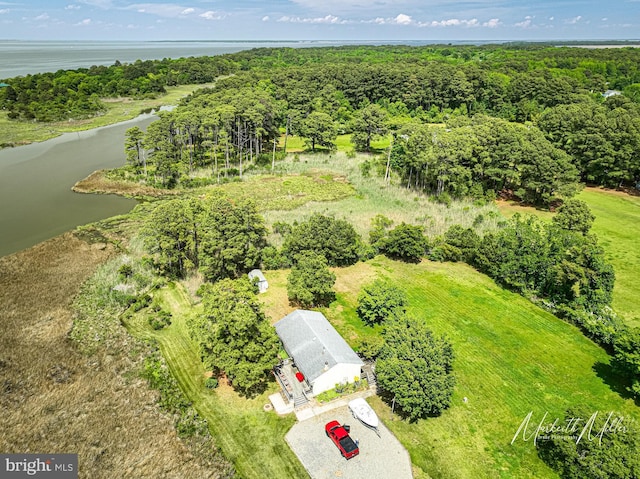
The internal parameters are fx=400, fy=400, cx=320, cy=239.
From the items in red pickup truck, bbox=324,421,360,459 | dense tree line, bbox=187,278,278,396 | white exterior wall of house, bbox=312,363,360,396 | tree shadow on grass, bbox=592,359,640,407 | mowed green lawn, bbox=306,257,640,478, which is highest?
dense tree line, bbox=187,278,278,396

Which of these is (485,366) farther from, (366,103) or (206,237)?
(366,103)

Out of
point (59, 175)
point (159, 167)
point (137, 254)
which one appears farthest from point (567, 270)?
point (59, 175)

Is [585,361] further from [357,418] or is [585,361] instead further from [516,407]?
[357,418]

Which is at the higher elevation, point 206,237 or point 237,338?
point 206,237

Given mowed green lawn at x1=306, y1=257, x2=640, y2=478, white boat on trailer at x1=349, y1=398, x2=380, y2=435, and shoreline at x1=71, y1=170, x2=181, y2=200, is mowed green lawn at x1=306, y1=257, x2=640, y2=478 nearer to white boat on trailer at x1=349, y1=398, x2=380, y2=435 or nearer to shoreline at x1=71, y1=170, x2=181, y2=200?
white boat on trailer at x1=349, y1=398, x2=380, y2=435

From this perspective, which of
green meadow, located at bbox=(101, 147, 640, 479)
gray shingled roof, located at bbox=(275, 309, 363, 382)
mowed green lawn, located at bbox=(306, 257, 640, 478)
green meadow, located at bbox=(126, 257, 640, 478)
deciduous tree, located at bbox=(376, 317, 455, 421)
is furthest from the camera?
gray shingled roof, located at bbox=(275, 309, 363, 382)

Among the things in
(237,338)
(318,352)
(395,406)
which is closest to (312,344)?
(318,352)

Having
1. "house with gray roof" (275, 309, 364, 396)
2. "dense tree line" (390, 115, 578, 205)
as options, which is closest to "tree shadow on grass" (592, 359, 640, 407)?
"house with gray roof" (275, 309, 364, 396)
